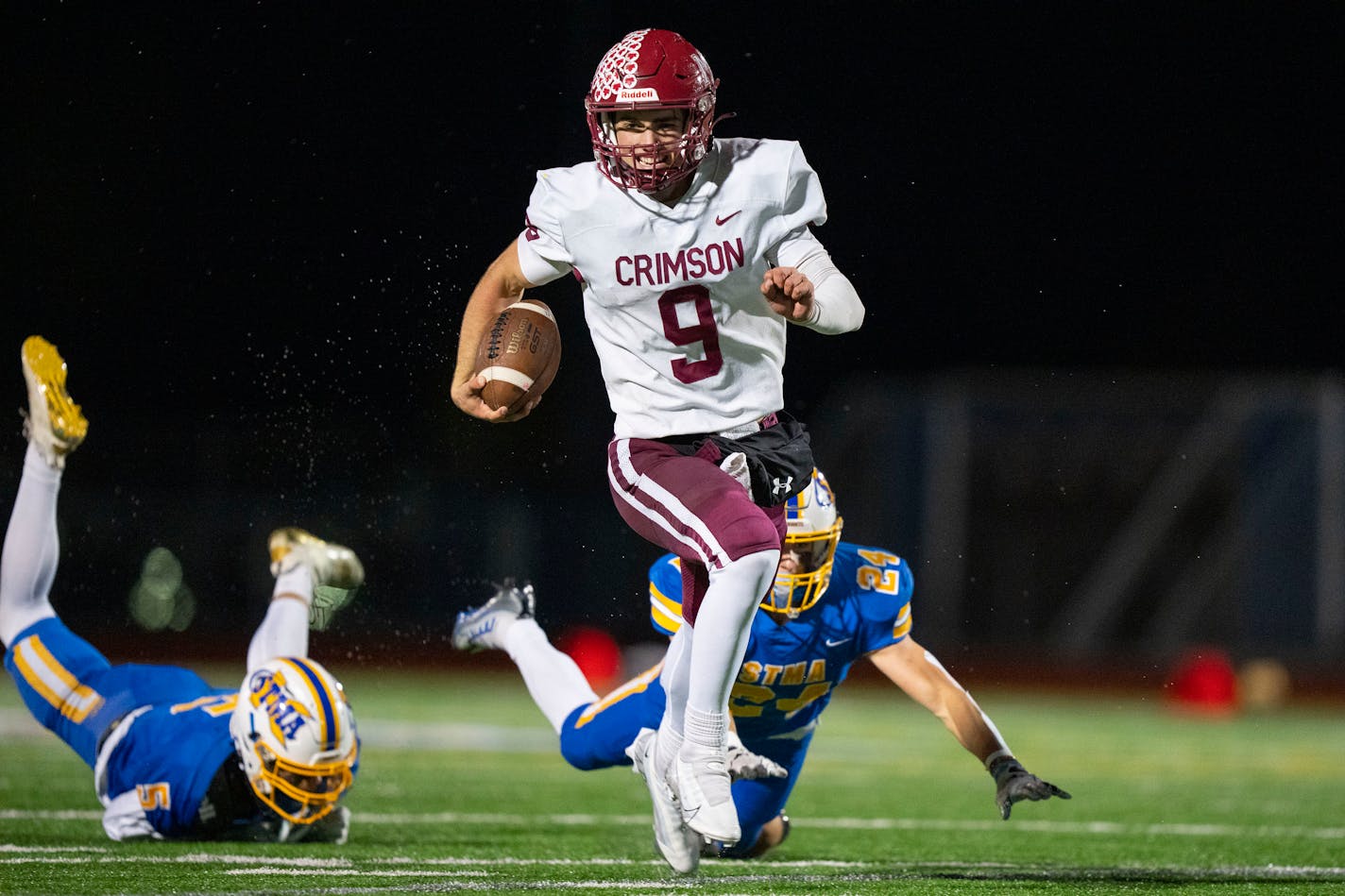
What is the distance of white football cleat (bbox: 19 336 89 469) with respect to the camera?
6.01 meters

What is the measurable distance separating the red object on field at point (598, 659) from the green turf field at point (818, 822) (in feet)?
4.63

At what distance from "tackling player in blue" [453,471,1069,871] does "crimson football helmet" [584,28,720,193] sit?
3.12 feet

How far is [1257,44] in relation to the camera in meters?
16.0

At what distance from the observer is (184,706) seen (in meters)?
5.62

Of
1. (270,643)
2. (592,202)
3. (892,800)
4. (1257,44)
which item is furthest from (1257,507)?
(592,202)

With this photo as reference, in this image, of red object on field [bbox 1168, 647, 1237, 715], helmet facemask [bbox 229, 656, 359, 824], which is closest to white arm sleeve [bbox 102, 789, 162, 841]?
helmet facemask [bbox 229, 656, 359, 824]

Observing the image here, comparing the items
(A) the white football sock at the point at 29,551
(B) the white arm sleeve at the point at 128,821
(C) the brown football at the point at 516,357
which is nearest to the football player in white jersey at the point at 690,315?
(C) the brown football at the point at 516,357

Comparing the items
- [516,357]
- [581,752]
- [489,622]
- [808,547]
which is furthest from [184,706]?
[808,547]

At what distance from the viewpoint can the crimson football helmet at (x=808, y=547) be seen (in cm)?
475

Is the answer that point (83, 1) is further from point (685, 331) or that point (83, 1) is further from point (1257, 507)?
point (1257, 507)

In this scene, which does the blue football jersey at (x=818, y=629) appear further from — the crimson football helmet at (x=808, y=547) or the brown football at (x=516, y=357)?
the brown football at (x=516, y=357)

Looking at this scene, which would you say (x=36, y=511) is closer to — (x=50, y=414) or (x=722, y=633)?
(x=50, y=414)

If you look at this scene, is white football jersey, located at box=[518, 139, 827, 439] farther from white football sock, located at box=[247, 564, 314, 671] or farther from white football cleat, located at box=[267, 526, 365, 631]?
white football cleat, located at box=[267, 526, 365, 631]

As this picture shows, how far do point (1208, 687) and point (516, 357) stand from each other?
9344 millimetres
